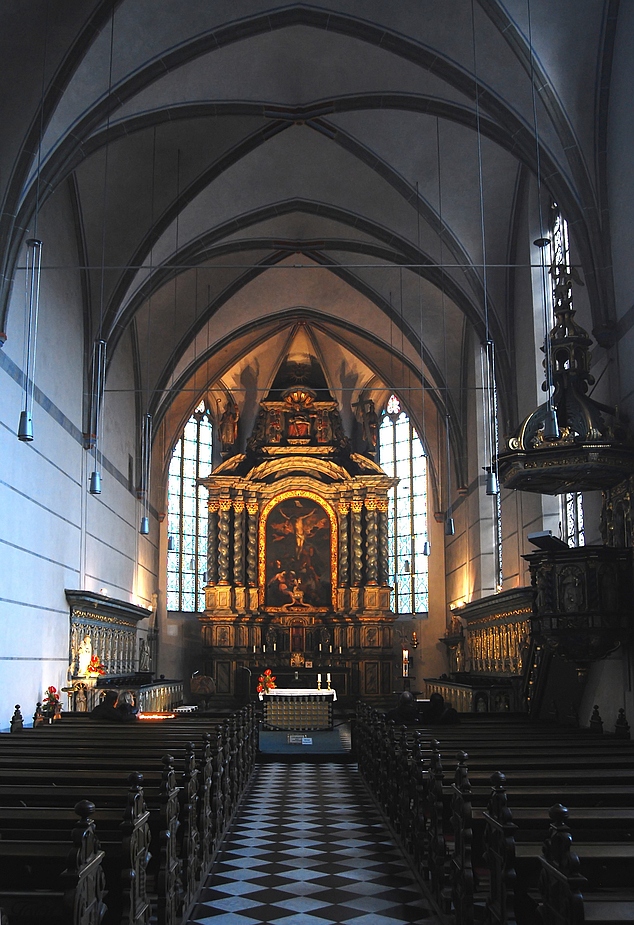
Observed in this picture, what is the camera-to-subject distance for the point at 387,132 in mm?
18797

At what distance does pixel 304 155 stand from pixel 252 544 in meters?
14.4

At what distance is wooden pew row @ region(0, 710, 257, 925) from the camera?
6.59m

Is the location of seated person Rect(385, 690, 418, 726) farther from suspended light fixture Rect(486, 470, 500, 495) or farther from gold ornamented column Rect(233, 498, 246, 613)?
gold ornamented column Rect(233, 498, 246, 613)

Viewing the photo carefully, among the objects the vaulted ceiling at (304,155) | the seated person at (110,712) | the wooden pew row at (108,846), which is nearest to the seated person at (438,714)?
the seated person at (110,712)

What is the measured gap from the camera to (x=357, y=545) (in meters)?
31.2

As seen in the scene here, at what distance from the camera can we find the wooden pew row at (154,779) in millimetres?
6590

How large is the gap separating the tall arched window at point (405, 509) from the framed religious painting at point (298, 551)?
2362 millimetres

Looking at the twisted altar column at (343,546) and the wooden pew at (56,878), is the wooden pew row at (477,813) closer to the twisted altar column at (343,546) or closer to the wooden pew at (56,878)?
the wooden pew at (56,878)

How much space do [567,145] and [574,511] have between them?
6.33m

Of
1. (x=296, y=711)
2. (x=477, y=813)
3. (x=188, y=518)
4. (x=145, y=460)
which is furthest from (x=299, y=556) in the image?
(x=477, y=813)

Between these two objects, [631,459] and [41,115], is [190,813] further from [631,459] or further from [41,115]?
[41,115]

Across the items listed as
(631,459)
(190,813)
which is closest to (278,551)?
(631,459)

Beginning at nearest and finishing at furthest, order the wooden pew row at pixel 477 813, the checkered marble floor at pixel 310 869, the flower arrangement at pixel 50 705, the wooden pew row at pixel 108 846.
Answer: the wooden pew row at pixel 108 846, the wooden pew row at pixel 477 813, the checkered marble floor at pixel 310 869, the flower arrangement at pixel 50 705

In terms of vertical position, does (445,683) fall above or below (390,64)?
below
